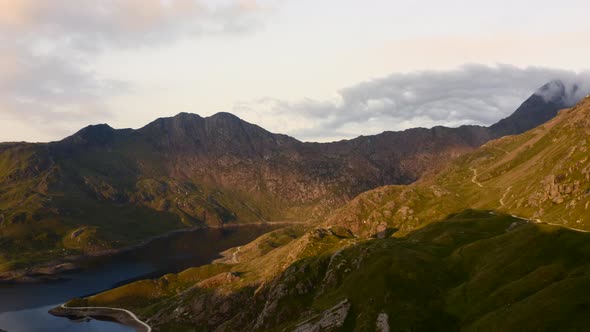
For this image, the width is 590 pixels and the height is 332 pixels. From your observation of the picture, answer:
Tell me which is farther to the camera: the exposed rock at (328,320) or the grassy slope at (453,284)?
the exposed rock at (328,320)

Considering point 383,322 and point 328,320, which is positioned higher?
point 383,322

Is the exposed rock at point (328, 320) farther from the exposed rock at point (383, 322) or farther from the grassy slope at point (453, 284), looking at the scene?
the exposed rock at point (383, 322)

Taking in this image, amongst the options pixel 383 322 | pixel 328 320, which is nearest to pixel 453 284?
pixel 383 322

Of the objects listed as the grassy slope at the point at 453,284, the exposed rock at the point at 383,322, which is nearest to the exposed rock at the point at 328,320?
the grassy slope at the point at 453,284

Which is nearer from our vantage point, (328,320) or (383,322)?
(383,322)

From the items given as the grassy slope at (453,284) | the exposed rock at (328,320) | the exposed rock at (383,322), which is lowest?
the exposed rock at (328,320)

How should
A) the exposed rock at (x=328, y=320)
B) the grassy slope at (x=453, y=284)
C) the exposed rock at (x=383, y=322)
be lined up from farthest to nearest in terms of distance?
the exposed rock at (x=328, y=320), the exposed rock at (x=383, y=322), the grassy slope at (x=453, y=284)

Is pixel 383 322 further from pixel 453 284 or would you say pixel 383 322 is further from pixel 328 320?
pixel 453 284

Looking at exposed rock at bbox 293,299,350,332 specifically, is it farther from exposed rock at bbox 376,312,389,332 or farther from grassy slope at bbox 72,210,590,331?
exposed rock at bbox 376,312,389,332

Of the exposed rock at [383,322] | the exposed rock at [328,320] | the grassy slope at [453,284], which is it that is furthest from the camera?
the exposed rock at [328,320]

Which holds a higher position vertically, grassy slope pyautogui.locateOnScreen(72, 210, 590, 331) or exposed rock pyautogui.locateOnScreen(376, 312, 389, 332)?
grassy slope pyautogui.locateOnScreen(72, 210, 590, 331)

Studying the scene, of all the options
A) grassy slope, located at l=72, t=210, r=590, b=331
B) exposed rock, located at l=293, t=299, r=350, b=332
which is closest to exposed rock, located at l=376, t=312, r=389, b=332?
grassy slope, located at l=72, t=210, r=590, b=331

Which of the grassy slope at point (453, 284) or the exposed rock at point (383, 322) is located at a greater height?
the grassy slope at point (453, 284)

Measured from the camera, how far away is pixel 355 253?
5832 inches
